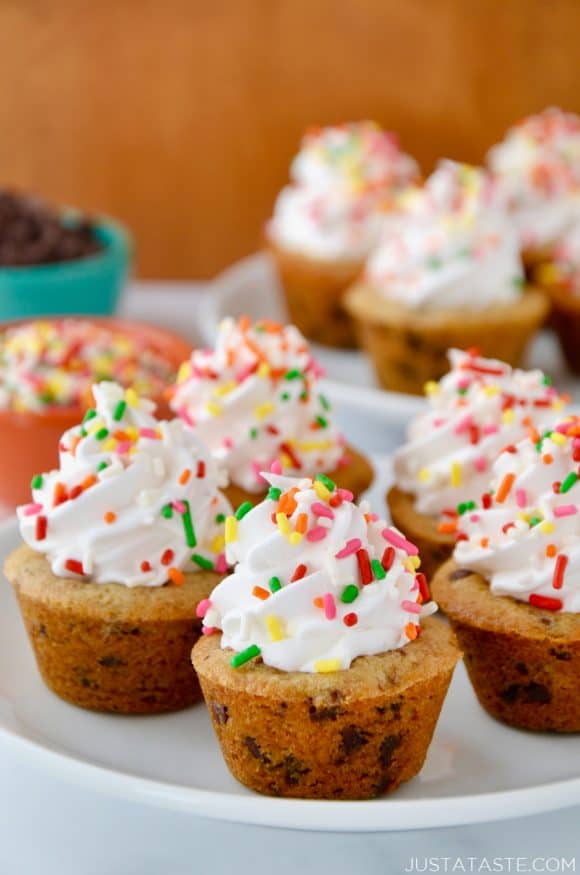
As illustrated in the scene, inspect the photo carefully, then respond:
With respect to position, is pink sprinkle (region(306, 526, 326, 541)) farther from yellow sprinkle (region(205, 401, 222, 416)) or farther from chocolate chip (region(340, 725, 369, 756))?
yellow sprinkle (region(205, 401, 222, 416))

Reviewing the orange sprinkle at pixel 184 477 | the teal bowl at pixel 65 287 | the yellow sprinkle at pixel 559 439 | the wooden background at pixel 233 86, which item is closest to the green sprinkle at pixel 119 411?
the orange sprinkle at pixel 184 477

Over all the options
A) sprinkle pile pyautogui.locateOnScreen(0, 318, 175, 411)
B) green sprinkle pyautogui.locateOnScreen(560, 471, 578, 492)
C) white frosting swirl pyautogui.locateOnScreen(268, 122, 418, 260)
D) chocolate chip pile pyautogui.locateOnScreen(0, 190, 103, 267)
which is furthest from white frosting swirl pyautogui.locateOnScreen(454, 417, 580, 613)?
chocolate chip pile pyautogui.locateOnScreen(0, 190, 103, 267)

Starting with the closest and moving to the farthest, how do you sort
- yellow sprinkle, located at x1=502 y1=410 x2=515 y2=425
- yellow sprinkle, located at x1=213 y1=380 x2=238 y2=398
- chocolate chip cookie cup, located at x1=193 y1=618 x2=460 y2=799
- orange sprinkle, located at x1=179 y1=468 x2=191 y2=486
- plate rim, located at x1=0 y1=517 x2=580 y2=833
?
plate rim, located at x1=0 y1=517 x2=580 y2=833 < chocolate chip cookie cup, located at x1=193 y1=618 x2=460 y2=799 < orange sprinkle, located at x1=179 y1=468 x2=191 y2=486 < yellow sprinkle, located at x1=502 y1=410 x2=515 y2=425 < yellow sprinkle, located at x1=213 y1=380 x2=238 y2=398

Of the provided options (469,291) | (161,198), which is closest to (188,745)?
(469,291)

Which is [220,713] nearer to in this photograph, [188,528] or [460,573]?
[188,528]

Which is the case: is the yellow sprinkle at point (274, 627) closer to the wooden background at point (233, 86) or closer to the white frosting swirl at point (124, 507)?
the white frosting swirl at point (124, 507)

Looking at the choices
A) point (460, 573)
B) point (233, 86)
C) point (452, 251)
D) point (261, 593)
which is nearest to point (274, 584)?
point (261, 593)
